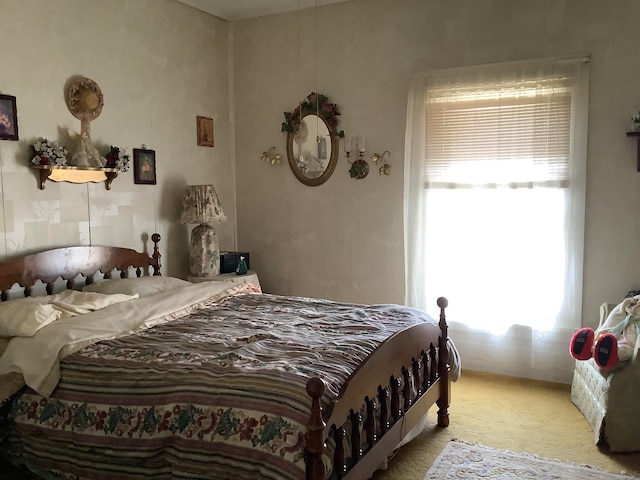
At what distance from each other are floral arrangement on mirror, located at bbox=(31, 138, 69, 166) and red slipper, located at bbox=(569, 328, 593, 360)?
125 inches

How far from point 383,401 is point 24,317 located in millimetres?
1732

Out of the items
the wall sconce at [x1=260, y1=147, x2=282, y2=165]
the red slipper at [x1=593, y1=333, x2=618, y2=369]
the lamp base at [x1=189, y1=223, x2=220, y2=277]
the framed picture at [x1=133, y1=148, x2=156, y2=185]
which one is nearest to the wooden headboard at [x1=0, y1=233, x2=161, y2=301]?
the lamp base at [x1=189, y1=223, x2=220, y2=277]

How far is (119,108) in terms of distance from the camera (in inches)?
158

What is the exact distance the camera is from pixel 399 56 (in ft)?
14.4

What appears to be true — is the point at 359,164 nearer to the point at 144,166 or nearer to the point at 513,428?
the point at 144,166

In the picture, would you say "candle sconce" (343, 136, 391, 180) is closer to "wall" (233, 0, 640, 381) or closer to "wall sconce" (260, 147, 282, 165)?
"wall" (233, 0, 640, 381)

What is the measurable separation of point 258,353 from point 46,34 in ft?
7.85

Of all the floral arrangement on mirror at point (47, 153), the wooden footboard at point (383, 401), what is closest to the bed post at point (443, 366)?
the wooden footboard at point (383, 401)

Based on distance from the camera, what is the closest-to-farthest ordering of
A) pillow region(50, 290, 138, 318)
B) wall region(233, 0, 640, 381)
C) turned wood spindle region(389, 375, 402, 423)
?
turned wood spindle region(389, 375, 402, 423)
pillow region(50, 290, 138, 318)
wall region(233, 0, 640, 381)

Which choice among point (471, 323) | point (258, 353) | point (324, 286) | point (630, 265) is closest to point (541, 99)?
point (630, 265)

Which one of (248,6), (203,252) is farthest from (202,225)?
(248,6)

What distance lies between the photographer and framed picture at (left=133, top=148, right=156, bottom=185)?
4133 mm

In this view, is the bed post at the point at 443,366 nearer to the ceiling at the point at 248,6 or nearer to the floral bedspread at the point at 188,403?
the floral bedspread at the point at 188,403

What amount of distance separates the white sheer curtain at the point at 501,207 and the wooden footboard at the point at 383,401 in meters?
0.99
